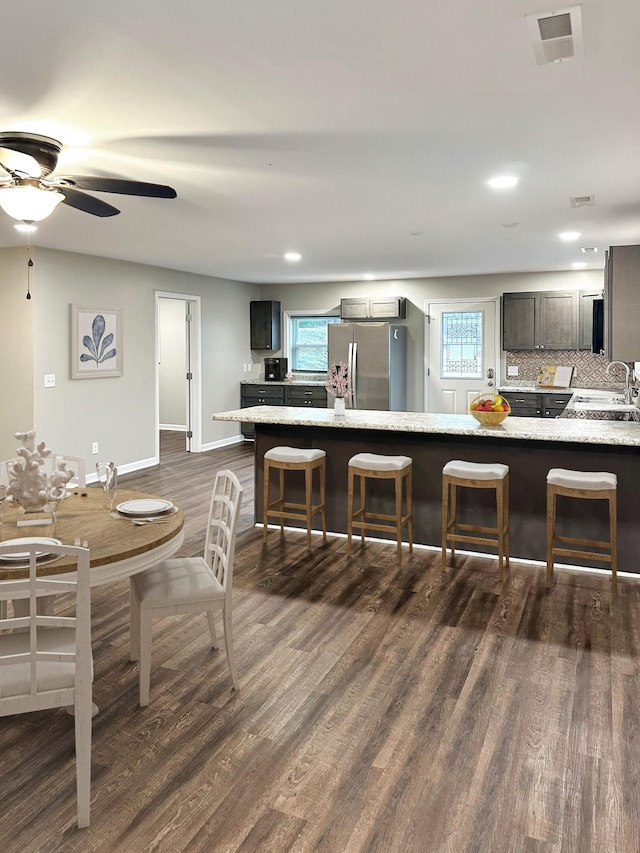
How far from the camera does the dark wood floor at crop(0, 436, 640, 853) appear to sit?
6.12ft

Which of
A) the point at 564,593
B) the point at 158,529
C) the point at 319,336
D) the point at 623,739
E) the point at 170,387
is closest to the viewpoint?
the point at 623,739

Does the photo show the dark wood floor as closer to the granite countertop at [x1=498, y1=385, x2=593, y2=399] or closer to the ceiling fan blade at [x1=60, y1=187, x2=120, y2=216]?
the ceiling fan blade at [x1=60, y1=187, x2=120, y2=216]

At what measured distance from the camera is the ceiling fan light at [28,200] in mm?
2799

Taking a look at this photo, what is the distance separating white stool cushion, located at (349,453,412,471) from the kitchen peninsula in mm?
201

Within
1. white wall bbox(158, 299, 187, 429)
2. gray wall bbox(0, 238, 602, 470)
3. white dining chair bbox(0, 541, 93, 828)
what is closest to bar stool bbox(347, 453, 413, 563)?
white dining chair bbox(0, 541, 93, 828)

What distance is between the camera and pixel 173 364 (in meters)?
10.6

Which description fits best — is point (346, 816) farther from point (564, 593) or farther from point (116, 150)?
point (116, 150)

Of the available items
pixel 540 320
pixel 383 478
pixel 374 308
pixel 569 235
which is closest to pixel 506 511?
pixel 383 478

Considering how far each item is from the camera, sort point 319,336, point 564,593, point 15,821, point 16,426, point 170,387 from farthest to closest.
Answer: point 170,387 < point 319,336 < point 16,426 < point 564,593 < point 15,821

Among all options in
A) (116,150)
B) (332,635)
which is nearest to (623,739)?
(332,635)

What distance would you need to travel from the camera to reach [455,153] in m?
3.16

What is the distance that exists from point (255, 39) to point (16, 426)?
512 cm

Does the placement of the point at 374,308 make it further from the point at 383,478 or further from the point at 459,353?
the point at 383,478

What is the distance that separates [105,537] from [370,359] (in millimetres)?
6104
